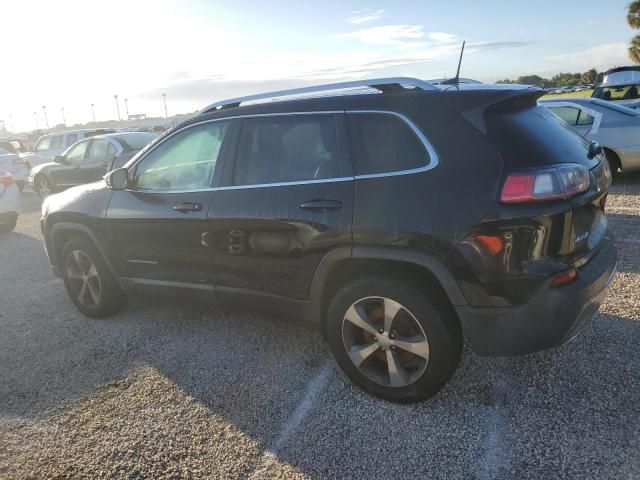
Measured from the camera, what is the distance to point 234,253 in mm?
3289

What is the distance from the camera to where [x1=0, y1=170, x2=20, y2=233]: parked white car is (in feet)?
28.2

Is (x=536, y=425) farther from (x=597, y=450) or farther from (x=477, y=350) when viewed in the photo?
(x=477, y=350)

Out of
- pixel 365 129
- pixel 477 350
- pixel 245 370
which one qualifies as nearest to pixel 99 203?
pixel 245 370

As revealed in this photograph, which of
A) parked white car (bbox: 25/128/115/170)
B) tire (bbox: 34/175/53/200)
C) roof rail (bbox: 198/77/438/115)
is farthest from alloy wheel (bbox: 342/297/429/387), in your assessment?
parked white car (bbox: 25/128/115/170)

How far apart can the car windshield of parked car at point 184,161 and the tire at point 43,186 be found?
35.1ft

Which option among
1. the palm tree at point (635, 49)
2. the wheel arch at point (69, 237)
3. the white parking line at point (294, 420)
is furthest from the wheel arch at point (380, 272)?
the palm tree at point (635, 49)

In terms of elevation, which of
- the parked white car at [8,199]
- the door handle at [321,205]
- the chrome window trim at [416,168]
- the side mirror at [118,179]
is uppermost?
the chrome window trim at [416,168]

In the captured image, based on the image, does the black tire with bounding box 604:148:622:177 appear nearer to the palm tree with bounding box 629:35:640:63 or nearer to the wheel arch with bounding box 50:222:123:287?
the wheel arch with bounding box 50:222:123:287

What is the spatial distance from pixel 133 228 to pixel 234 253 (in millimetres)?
1072

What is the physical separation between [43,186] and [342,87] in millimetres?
12836

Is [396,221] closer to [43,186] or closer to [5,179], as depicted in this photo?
[5,179]

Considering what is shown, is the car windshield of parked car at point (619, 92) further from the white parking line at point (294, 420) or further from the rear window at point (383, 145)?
the white parking line at point (294, 420)

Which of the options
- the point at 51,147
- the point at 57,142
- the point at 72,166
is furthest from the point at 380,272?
the point at 51,147

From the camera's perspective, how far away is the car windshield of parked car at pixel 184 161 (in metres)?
3.50
